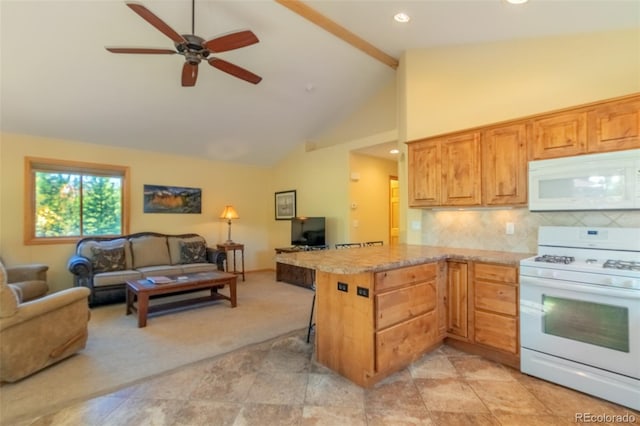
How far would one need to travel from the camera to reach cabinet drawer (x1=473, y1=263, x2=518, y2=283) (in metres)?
2.56

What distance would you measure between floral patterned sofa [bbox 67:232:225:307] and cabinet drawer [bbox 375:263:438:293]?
13.1ft

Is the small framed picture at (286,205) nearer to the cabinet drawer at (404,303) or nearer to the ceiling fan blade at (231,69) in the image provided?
the ceiling fan blade at (231,69)

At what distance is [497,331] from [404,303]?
0.92 metres

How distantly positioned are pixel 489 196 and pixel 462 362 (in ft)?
5.24

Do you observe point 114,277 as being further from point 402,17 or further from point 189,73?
point 402,17

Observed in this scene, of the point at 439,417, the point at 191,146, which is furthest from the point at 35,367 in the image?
the point at 191,146

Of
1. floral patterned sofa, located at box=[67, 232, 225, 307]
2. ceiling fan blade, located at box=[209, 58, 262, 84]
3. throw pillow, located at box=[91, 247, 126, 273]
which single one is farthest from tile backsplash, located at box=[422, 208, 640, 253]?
throw pillow, located at box=[91, 247, 126, 273]

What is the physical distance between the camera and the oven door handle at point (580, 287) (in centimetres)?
201

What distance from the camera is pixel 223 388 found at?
2.29 m

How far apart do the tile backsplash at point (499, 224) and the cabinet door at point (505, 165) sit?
1.01 ft

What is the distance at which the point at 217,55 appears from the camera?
12.8 ft

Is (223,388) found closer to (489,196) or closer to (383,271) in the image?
(383,271)

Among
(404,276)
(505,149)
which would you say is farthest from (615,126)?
(404,276)

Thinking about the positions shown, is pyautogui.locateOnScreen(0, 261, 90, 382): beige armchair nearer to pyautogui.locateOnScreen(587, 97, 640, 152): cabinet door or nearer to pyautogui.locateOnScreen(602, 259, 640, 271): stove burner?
pyautogui.locateOnScreen(602, 259, 640, 271): stove burner
